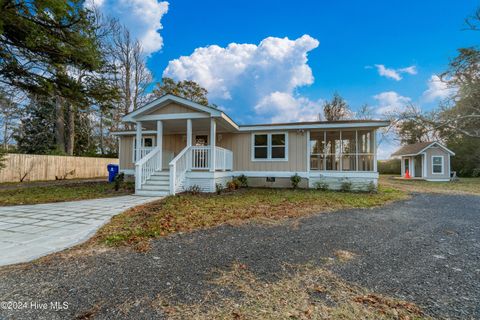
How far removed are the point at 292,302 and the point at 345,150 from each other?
12380 millimetres

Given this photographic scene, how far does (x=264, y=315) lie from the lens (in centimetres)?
193

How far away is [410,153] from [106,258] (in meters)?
23.6

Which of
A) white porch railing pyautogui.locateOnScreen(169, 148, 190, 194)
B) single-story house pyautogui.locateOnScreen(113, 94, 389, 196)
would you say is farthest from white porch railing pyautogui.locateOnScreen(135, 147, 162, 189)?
white porch railing pyautogui.locateOnScreen(169, 148, 190, 194)

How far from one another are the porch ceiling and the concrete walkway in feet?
14.6

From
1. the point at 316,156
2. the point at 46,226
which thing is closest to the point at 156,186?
the point at 46,226

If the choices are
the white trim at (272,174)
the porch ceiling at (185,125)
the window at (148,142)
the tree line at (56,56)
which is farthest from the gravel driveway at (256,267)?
the window at (148,142)

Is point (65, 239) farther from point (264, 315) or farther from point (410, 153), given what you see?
point (410, 153)

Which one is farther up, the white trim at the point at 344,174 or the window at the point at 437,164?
the window at the point at 437,164

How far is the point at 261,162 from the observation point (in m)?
11.6

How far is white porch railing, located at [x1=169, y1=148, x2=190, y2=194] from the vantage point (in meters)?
8.41

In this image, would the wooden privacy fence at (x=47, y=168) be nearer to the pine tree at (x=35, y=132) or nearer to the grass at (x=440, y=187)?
the pine tree at (x=35, y=132)

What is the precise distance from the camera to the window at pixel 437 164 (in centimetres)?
1834

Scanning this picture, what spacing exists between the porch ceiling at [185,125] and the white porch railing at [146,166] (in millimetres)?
1566

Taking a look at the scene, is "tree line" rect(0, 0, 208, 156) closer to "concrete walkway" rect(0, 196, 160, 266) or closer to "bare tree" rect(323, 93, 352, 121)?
"concrete walkway" rect(0, 196, 160, 266)
